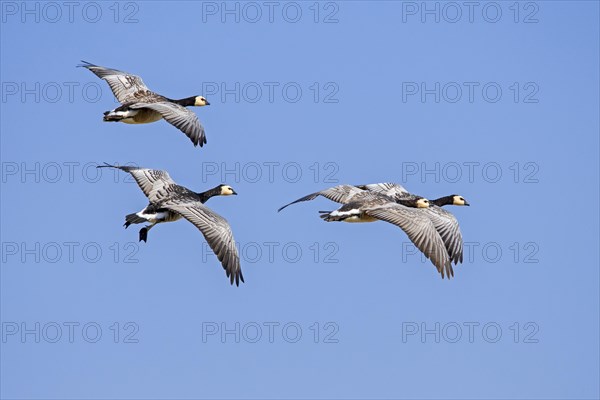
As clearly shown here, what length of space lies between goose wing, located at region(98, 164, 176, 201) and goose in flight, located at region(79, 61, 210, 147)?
4.73 ft

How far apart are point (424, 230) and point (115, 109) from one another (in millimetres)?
10182

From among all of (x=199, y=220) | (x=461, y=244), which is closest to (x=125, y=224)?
(x=199, y=220)

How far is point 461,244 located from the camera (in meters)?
37.8

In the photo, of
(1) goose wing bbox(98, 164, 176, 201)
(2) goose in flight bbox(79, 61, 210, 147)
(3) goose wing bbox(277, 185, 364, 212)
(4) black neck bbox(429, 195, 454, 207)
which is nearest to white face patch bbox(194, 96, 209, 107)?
(2) goose in flight bbox(79, 61, 210, 147)

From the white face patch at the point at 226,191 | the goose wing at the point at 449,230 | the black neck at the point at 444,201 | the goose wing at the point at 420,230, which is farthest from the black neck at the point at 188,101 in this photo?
the goose wing at the point at 420,230

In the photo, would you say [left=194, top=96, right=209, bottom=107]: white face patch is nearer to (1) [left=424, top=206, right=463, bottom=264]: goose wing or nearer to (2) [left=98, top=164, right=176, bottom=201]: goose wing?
(2) [left=98, top=164, right=176, bottom=201]: goose wing

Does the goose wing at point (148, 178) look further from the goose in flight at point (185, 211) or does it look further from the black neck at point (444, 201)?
the black neck at point (444, 201)

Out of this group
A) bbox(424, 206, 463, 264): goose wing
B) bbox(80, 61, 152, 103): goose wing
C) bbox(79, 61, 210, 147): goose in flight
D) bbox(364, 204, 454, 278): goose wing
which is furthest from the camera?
bbox(80, 61, 152, 103): goose wing

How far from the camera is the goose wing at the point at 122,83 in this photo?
4047 cm

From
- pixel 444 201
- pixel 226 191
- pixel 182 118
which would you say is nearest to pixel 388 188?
pixel 444 201

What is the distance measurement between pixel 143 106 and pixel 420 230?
30.5ft

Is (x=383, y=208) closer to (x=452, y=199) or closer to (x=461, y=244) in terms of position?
(x=461, y=244)

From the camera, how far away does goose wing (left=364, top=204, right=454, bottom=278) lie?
33781 millimetres

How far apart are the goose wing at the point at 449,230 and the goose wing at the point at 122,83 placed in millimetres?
9589
